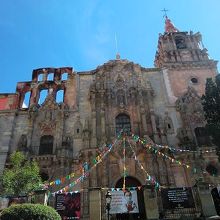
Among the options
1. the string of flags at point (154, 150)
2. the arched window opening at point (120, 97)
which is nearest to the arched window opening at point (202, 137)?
the string of flags at point (154, 150)

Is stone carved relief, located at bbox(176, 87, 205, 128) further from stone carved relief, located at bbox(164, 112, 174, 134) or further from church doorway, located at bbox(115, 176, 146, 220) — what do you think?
church doorway, located at bbox(115, 176, 146, 220)

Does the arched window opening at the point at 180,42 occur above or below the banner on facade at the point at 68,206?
above

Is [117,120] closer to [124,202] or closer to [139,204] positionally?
[139,204]

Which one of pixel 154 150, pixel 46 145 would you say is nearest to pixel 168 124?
pixel 154 150

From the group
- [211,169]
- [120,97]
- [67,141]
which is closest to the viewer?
[211,169]

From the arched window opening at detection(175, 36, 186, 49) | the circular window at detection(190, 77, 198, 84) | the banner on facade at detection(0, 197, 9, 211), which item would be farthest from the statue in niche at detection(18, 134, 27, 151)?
the arched window opening at detection(175, 36, 186, 49)

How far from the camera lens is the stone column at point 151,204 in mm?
14570

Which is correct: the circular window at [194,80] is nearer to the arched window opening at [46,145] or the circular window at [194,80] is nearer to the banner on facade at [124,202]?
the arched window opening at [46,145]

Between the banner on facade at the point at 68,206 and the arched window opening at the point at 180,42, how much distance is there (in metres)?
24.1

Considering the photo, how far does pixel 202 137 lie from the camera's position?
24500 mm

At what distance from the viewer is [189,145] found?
76.0ft

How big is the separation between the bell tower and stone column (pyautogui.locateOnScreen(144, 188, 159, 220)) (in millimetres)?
14160

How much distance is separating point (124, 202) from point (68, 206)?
326 cm

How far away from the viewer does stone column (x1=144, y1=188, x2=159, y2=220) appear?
1457cm
